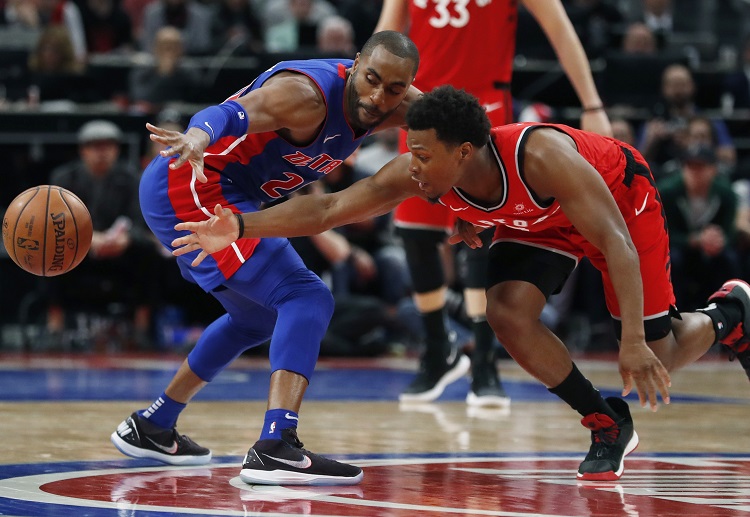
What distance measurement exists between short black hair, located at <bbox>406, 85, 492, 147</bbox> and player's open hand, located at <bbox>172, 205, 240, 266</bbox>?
0.62 m

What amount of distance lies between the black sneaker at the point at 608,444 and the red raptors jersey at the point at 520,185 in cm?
66

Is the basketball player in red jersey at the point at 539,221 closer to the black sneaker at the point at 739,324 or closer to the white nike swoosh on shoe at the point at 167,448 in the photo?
the black sneaker at the point at 739,324

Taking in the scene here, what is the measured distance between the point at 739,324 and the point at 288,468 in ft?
6.65

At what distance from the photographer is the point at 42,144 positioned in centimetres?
1017

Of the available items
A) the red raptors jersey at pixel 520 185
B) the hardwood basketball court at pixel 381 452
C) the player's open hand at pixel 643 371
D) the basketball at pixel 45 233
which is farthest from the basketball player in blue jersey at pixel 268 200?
the player's open hand at pixel 643 371

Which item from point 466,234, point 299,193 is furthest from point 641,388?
point 299,193

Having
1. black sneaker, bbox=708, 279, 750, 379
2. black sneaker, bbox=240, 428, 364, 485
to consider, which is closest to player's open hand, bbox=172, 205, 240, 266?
black sneaker, bbox=240, 428, 364, 485

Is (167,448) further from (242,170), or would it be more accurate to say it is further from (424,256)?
(424,256)

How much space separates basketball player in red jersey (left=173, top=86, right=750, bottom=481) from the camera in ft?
12.2

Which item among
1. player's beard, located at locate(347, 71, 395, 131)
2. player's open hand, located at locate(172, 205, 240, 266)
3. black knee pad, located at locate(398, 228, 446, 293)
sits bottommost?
player's open hand, located at locate(172, 205, 240, 266)

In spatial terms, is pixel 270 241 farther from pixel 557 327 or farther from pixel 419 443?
pixel 557 327

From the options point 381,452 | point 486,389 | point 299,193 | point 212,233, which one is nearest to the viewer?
point 212,233

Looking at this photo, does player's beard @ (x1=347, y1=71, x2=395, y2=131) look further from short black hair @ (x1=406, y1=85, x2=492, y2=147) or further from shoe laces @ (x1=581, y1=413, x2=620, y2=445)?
shoe laces @ (x1=581, y1=413, x2=620, y2=445)

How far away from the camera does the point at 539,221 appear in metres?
4.05
